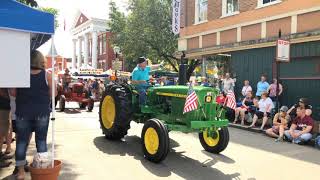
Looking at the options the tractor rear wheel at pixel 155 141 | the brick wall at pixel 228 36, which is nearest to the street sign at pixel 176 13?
the brick wall at pixel 228 36

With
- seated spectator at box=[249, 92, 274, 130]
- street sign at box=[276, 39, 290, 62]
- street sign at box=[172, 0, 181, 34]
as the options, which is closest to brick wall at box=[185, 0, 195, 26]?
→ street sign at box=[172, 0, 181, 34]

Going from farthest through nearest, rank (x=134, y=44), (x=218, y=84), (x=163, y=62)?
(x=163, y=62)
(x=134, y=44)
(x=218, y=84)

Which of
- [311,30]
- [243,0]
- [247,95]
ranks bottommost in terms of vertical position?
[247,95]

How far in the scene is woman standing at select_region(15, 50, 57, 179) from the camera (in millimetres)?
5688

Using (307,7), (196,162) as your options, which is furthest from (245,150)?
(307,7)

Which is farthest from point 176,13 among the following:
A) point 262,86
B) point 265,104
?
point 265,104

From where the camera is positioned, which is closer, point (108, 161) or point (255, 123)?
point (108, 161)

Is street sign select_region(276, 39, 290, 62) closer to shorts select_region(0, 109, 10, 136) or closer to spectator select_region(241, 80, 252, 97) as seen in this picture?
spectator select_region(241, 80, 252, 97)

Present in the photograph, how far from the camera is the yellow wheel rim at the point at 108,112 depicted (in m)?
9.62

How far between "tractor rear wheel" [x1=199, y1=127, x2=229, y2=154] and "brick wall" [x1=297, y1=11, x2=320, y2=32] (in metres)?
6.60

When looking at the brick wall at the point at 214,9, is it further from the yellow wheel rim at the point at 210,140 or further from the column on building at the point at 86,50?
the column on building at the point at 86,50

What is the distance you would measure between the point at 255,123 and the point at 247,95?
1.48 meters

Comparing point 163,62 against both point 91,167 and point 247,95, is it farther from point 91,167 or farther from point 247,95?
point 91,167

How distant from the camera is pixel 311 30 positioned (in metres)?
13.2
